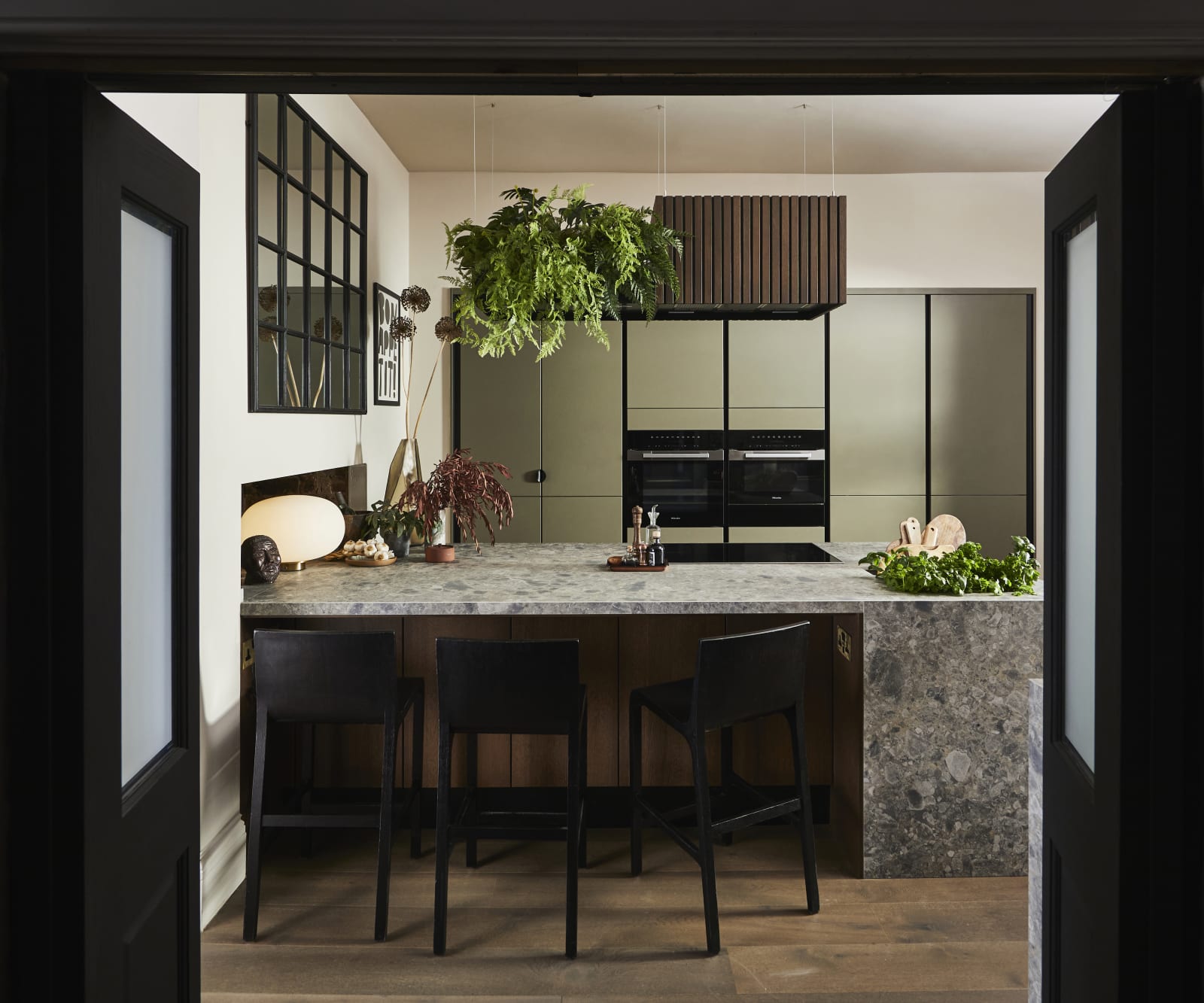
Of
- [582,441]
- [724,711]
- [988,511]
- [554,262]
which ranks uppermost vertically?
[554,262]

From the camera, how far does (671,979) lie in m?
2.44

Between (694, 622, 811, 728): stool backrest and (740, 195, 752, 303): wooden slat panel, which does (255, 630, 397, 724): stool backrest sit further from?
(740, 195, 752, 303): wooden slat panel

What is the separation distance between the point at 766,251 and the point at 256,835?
299cm

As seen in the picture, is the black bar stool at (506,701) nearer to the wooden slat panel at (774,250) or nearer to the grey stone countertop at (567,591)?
the grey stone countertop at (567,591)

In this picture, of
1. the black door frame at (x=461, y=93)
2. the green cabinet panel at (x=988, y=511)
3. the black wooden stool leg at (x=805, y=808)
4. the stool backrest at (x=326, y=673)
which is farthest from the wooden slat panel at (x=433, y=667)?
the green cabinet panel at (x=988, y=511)

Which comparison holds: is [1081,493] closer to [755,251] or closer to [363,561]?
[363,561]

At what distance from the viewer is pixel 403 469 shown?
4.49 m

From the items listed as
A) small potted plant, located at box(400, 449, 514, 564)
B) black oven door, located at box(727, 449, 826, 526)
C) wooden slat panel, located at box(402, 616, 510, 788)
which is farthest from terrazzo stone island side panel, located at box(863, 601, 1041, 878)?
black oven door, located at box(727, 449, 826, 526)

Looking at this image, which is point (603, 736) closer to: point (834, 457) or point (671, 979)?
point (671, 979)

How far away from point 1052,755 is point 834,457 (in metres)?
4.24

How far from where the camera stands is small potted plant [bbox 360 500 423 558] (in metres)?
3.88

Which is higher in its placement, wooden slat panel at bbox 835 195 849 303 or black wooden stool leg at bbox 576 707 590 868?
wooden slat panel at bbox 835 195 849 303
